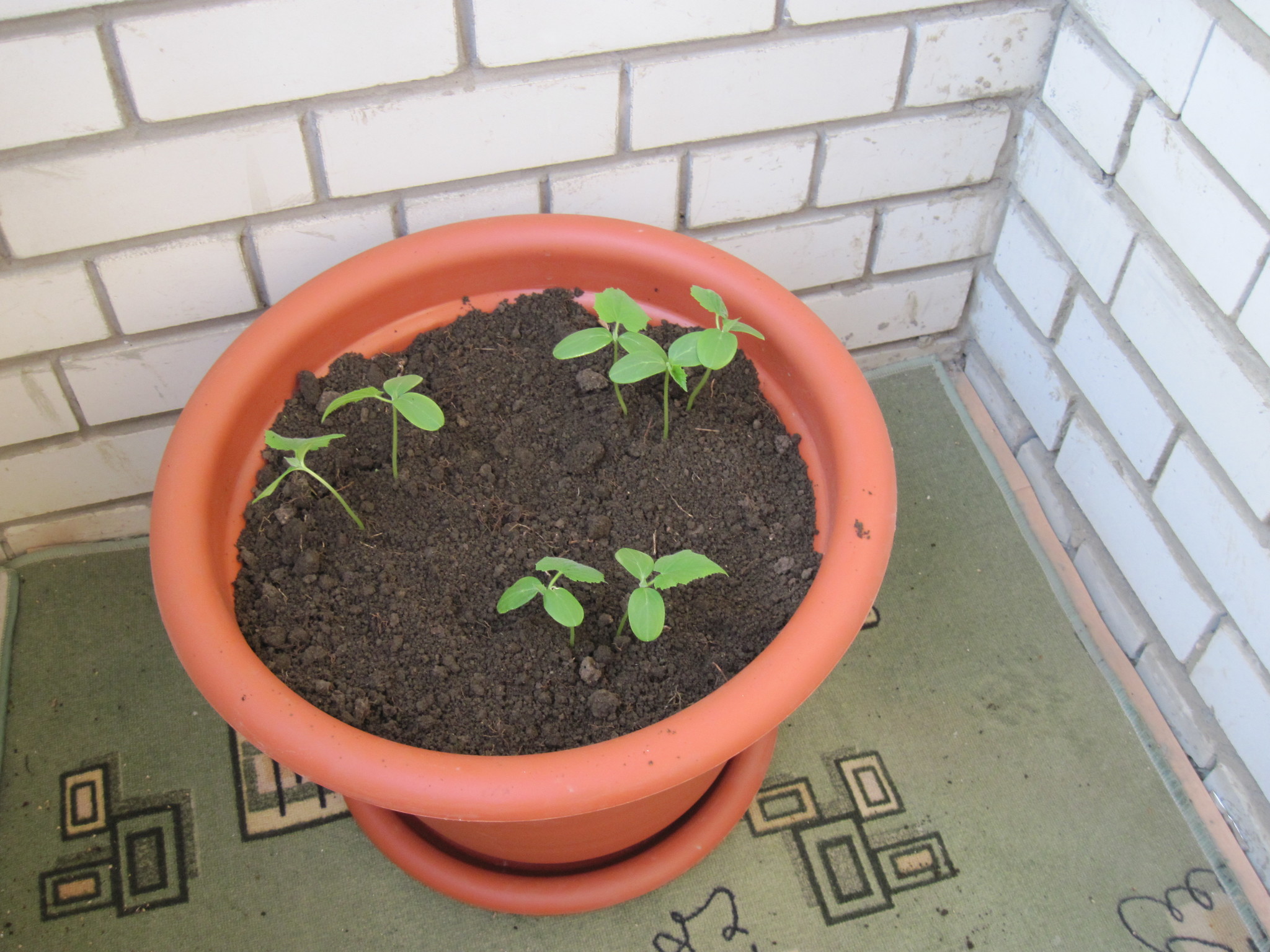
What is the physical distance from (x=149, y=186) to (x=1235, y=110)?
106 centimetres

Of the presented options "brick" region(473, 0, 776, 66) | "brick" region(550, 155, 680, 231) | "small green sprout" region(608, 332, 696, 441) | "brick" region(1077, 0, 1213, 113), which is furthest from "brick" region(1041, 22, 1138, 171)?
"small green sprout" region(608, 332, 696, 441)

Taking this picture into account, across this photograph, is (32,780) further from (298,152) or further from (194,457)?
(298,152)

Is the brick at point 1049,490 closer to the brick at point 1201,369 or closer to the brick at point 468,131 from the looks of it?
the brick at point 1201,369

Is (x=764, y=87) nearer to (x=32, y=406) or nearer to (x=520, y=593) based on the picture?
(x=520, y=593)

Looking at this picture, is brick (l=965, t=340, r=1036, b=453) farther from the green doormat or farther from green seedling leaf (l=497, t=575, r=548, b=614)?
green seedling leaf (l=497, t=575, r=548, b=614)

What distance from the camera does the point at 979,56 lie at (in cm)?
121

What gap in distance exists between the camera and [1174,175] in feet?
3.52

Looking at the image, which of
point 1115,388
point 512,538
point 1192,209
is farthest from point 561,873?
point 1192,209

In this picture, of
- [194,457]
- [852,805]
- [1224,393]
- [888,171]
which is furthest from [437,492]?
A: [1224,393]

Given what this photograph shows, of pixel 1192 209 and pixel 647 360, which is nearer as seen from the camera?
pixel 647 360

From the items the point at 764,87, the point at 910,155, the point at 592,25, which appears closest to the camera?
the point at 592,25

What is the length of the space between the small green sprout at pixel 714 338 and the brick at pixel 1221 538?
512 mm

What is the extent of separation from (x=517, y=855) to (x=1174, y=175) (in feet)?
3.22

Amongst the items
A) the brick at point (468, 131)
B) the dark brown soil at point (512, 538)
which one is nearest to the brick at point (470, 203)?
the brick at point (468, 131)
